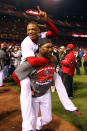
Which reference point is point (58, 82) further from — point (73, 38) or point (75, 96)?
point (73, 38)

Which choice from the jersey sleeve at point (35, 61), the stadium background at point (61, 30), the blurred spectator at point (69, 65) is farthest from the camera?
the blurred spectator at point (69, 65)

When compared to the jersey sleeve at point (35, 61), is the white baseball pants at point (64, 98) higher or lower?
lower

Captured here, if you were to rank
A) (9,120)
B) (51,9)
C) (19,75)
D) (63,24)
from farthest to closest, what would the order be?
(63,24), (51,9), (9,120), (19,75)

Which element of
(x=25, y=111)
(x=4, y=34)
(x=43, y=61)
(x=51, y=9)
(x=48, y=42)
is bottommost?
(x=25, y=111)

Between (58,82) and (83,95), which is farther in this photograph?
(83,95)

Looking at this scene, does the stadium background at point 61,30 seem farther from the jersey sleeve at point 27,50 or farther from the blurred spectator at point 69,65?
the jersey sleeve at point 27,50

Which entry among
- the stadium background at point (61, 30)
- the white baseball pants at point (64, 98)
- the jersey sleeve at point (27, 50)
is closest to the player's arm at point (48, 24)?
the jersey sleeve at point (27, 50)

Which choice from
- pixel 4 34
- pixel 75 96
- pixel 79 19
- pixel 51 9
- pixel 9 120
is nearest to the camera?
pixel 9 120

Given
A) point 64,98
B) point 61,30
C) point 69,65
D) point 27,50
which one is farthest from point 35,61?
point 61,30

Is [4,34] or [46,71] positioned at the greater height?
[4,34]

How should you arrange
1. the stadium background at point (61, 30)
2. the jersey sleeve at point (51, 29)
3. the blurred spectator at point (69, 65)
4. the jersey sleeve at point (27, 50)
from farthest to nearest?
the blurred spectator at point (69, 65)
the stadium background at point (61, 30)
the jersey sleeve at point (51, 29)
the jersey sleeve at point (27, 50)

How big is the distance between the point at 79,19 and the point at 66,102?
5734 centimetres

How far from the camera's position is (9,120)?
149 inches

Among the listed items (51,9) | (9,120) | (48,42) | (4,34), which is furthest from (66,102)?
(51,9)
